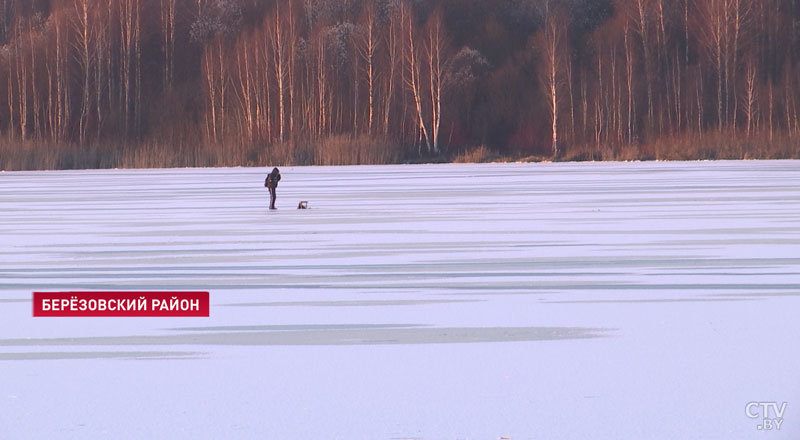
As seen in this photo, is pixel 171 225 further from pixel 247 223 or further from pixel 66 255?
pixel 66 255

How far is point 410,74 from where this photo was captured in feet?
165

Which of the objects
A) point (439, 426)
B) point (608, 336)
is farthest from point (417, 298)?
point (439, 426)

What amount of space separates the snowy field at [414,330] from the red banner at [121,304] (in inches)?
6.1

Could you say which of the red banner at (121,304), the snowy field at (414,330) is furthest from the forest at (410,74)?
the red banner at (121,304)

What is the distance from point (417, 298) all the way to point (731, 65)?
151ft

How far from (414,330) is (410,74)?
144 feet

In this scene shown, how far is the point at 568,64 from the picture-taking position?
163 feet

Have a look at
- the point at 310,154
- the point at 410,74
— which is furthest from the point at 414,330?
the point at 410,74

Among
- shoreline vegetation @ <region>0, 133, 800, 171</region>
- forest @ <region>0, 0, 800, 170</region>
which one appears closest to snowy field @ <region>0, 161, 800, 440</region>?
shoreline vegetation @ <region>0, 133, 800, 171</region>

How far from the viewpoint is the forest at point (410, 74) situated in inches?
1948

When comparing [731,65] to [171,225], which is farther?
[731,65]

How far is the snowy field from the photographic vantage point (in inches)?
200

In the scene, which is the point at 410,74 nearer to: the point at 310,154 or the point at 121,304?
the point at 310,154

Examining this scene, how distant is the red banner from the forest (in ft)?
120
